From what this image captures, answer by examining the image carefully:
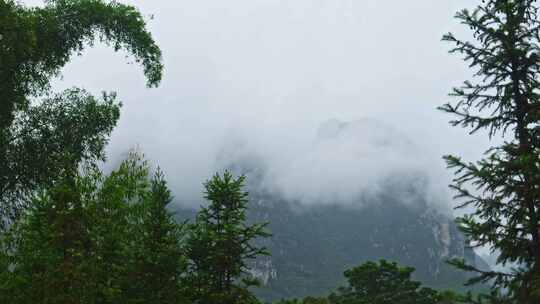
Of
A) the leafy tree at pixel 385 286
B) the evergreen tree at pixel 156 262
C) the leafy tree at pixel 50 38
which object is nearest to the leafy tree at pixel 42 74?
the leafy tree at pixel 50 38

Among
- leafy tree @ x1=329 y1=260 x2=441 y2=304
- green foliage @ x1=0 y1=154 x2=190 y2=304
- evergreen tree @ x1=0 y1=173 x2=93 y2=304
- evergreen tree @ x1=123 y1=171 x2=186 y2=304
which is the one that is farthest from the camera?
leafy tree @ x1=329 y1=260 x2=441 y2=304

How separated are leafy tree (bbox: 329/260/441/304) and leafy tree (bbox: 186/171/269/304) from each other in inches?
1281

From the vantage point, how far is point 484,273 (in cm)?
1130

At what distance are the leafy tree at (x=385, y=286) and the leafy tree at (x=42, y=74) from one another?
3894 cm

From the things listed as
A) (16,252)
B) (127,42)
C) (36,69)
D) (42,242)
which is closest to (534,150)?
(127,42)

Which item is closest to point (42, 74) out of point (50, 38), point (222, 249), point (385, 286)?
point (50, 38)

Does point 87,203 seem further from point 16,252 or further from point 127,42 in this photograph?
point 127,42

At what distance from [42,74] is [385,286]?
4192 cm

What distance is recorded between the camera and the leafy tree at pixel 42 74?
46.1 ft

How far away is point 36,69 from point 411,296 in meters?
42.8

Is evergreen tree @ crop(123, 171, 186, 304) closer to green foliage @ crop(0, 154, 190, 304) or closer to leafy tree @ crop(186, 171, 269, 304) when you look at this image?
green foliage @ crop(0, 154, 190, 304)

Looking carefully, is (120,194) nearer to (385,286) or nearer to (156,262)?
(156,262)

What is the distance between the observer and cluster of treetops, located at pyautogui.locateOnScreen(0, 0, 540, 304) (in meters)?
11.5

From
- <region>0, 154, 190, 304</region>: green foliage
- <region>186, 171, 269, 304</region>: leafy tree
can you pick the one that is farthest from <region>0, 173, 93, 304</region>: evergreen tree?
<region>186, 171, 269, 304</region>: leafy tree
